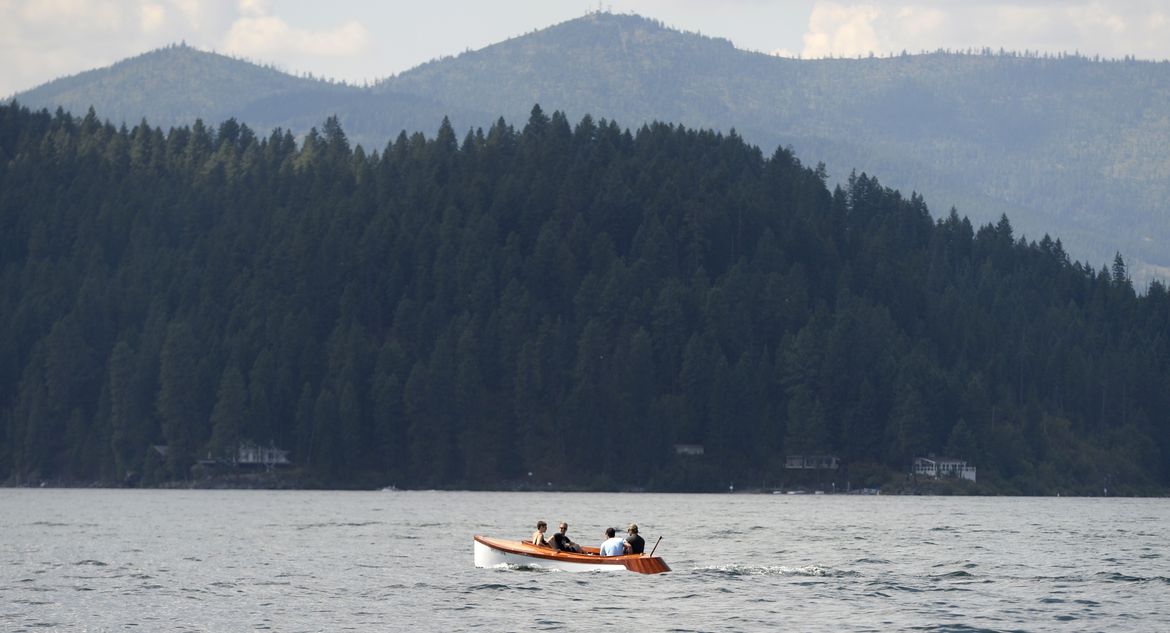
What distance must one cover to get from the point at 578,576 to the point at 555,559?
133 centimetres

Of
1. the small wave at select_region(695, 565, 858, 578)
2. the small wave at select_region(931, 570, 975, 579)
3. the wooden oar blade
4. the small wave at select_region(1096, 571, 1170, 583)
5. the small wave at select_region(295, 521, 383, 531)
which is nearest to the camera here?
the wooden oar blade

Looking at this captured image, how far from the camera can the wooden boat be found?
82.6 metres

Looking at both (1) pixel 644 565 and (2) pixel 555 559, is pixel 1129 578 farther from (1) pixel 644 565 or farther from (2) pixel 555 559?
(2) pixel 555 559

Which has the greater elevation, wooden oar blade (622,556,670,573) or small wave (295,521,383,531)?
small wave (295,521,383,531)

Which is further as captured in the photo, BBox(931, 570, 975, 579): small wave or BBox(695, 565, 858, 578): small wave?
BBox(931, 570, 975, 579): small wave

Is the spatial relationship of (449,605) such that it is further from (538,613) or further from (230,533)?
(230,533)

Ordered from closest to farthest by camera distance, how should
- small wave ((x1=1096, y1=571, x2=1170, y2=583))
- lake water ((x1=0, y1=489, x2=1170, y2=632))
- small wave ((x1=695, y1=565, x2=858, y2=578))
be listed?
lake water ((x1=0, y1=489, x2=1170, y2=632))
small wave ((x1=1096, y1=571, x2=1170, y2=583))
small wave ((x1=695, y1=565, x2=858, y2=578))

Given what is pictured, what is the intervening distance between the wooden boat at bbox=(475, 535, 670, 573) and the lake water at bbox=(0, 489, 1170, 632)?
68cm

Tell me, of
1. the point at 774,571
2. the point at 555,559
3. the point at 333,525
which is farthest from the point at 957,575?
the point at 333,525

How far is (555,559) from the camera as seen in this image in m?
84.7

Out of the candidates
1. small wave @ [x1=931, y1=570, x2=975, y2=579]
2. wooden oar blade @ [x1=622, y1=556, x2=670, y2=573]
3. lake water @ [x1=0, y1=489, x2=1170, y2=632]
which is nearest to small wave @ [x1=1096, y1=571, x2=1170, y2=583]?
lake water @ [x1=0, y1=489, x2=1170, y2=632]

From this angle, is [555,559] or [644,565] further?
[555,559]

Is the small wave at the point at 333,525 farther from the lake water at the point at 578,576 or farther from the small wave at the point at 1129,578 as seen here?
the small wave at the point at 1129,578

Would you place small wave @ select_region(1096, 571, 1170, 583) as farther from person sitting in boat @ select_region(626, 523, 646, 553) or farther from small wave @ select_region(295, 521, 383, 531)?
small wave @ select_region(295, 521, 383, 531)
